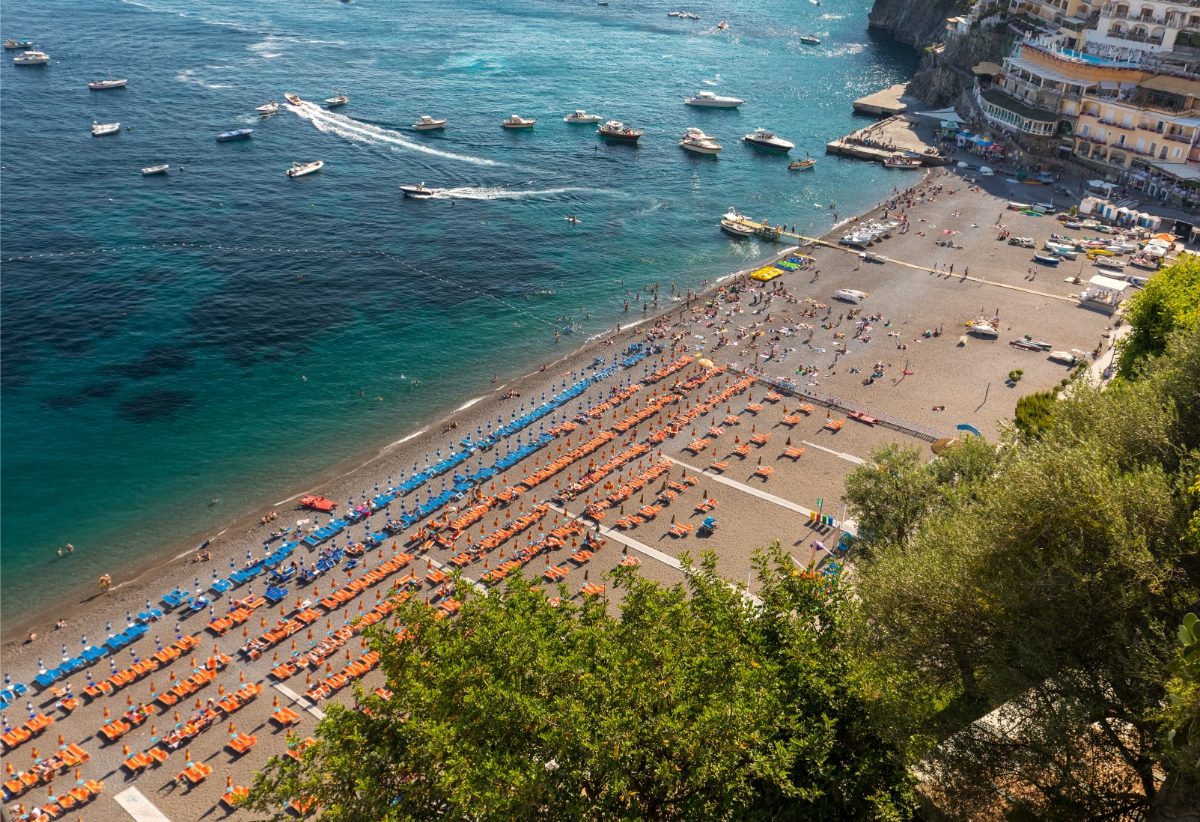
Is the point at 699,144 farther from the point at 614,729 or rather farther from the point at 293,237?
the point at 614,729

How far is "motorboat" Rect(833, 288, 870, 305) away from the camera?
94375 millimetres

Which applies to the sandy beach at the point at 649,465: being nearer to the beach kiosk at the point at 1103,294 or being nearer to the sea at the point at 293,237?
the beach kiosk at the point at 1103,294

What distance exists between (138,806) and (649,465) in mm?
38025

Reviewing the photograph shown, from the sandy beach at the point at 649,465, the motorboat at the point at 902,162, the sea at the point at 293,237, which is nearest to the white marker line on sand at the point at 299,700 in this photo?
the sandy beach at the point at 649,465

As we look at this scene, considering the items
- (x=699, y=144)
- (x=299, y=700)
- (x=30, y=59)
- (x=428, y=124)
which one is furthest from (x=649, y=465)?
(x=30, y=59)

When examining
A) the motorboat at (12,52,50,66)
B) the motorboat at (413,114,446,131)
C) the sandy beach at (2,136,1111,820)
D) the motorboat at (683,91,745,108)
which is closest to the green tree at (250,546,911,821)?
the sandy beach at (2,136,1111,820)

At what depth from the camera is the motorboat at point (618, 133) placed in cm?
13888

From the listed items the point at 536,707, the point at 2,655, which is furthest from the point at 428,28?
the point at 536,707

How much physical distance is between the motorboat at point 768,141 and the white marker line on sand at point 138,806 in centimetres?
12391

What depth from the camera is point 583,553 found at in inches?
2276

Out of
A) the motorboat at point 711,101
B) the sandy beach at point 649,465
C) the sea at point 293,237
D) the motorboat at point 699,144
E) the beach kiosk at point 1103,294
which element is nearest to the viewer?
the sandy beach at point 649,465

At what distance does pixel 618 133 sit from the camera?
139 meters

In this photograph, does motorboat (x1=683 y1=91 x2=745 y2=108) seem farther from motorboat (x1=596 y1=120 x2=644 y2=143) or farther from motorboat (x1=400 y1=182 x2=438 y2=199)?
motorboat (x1=400 y1=182 x2=438 y2=199)

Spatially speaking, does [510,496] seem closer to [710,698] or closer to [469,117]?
[710,698]
